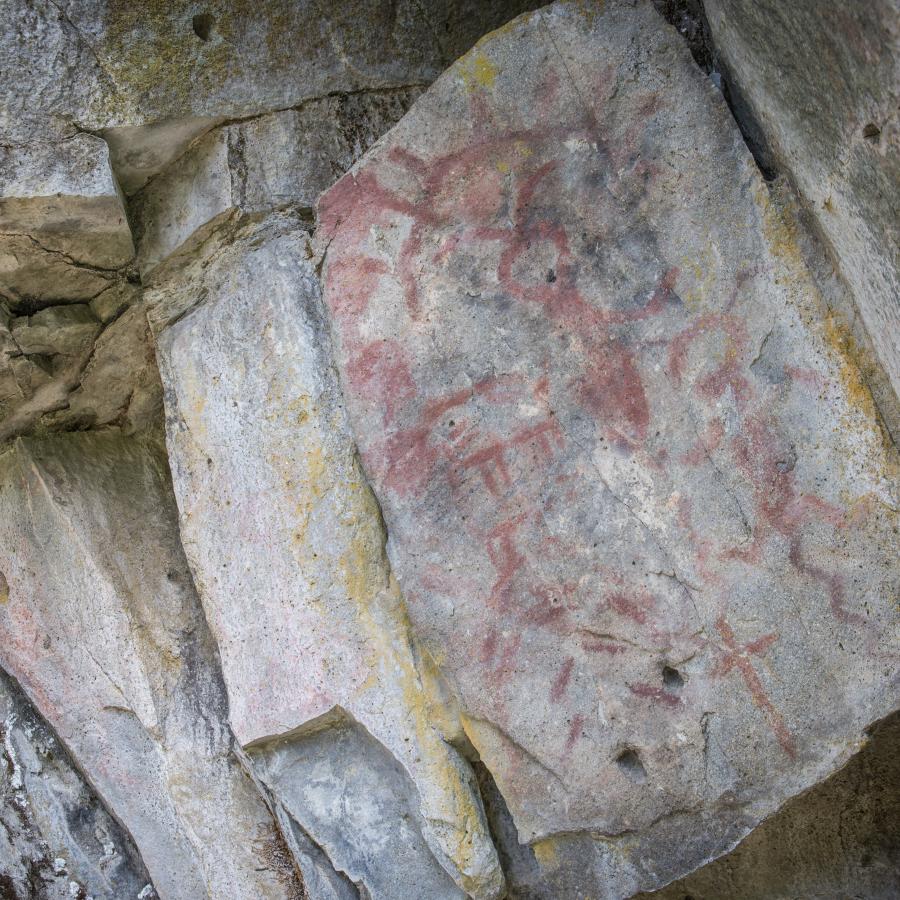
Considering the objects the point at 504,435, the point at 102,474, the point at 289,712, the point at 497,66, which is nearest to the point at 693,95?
the point at 497,66

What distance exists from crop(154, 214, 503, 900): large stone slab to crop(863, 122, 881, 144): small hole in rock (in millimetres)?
839

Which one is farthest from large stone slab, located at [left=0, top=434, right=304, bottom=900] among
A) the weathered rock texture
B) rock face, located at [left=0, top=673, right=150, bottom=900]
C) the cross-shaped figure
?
the cross-shaped figure

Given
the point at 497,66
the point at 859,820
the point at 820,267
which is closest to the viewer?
the point at 820,267

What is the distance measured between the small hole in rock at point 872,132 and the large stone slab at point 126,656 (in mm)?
1425

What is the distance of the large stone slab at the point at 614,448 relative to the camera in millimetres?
1558

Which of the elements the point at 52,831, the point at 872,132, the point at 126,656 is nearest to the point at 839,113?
the point at 872,132

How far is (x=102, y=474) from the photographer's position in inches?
83.6

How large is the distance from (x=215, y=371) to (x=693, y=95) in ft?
2.85

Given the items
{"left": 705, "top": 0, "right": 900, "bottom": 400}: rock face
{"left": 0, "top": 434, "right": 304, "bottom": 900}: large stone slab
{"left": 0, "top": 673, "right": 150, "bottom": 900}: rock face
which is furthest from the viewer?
{"left": 0, "top": 673, "right": 150, "bottom": 900}: rock face

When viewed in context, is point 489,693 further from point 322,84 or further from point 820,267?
point 322,84

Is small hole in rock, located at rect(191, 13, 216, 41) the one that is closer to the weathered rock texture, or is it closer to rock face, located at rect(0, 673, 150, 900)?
the weathered rock texture

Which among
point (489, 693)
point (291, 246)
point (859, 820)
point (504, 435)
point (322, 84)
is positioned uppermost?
point (322, 84)

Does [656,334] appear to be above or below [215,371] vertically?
below

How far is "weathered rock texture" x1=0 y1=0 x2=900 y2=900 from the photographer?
156cm
